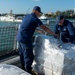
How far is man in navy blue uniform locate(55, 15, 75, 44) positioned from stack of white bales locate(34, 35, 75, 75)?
2.61ft

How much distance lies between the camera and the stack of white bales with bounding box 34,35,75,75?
417 cm

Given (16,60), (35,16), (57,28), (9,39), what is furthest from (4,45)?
(35,16)

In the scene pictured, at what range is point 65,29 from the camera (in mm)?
5426

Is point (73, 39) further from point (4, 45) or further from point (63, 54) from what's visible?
point (4, 45)

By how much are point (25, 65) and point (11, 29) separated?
233cm

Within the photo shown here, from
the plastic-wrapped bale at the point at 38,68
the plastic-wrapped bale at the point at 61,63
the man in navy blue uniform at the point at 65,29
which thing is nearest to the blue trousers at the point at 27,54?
the plastic-wrapped bale at the point at 38,68

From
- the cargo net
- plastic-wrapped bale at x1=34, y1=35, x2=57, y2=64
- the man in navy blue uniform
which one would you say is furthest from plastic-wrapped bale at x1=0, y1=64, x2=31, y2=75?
the cargo net

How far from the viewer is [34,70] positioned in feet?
15.8

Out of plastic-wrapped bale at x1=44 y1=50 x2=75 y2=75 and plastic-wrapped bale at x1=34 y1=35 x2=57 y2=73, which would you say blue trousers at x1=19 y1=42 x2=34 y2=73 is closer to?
plastic-wrapped bale at x1=34 y1=35 x2=57 y2=73

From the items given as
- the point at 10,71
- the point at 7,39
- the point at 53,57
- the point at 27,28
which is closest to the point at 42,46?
the point at 53,57

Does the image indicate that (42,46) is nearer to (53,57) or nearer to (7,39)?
(53,57)

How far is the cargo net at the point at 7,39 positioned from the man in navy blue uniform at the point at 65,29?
5.97 feet

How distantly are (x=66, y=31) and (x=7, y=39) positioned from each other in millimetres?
2208

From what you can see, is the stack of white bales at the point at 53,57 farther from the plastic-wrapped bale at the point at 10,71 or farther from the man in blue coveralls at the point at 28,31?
the plastic-wrapped bale at the point at 10,71
